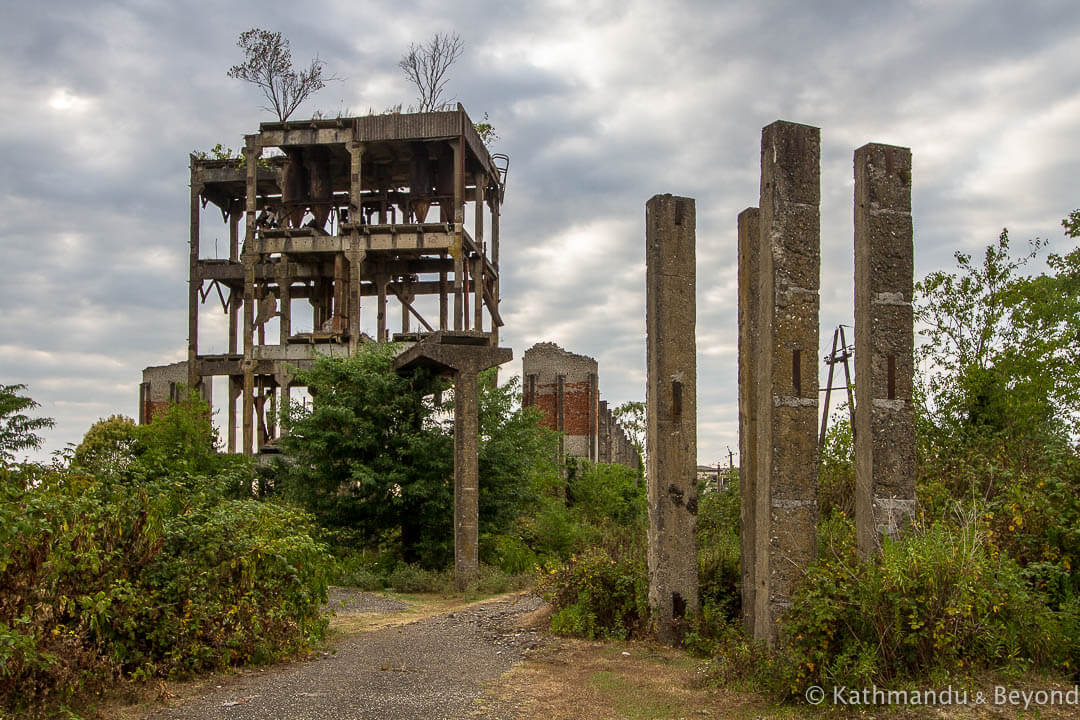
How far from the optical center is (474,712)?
6832mm

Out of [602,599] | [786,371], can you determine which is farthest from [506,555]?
[786,371]

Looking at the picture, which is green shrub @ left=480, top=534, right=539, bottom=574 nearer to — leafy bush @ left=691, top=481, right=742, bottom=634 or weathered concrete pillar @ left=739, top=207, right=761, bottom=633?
leafy bush @ left=691, top=481, right=742, bottom=634

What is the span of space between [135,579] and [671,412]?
17.1 ft

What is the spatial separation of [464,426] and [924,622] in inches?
383

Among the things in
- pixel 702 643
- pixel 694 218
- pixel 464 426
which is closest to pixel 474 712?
pixel 702 643

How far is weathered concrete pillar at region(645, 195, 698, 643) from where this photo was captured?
9328mm

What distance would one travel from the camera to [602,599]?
9.95 meters

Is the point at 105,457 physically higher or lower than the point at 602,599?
higher

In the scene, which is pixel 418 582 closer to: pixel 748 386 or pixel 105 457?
pixel 105 457

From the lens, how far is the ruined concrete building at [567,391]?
35.3m

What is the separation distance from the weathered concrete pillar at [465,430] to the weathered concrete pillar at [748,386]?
665 cm

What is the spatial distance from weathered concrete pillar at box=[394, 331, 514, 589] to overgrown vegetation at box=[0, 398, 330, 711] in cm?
549

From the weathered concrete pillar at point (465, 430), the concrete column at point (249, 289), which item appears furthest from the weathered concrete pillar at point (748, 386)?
the concrete column at point (249, 289)

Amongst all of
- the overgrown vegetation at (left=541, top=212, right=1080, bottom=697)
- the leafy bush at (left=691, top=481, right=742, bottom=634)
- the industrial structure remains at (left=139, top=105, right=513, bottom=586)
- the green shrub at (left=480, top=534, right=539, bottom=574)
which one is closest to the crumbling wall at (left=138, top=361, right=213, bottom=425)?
the industrial structure remains at (left=139, top=105, right=513, bottom=586)
